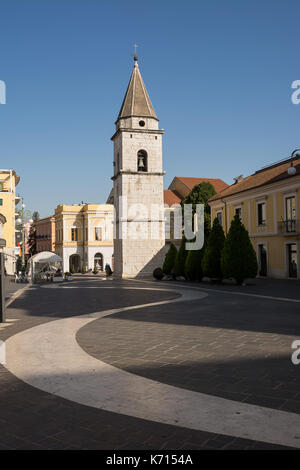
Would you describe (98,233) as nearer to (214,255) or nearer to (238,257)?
(214,255)

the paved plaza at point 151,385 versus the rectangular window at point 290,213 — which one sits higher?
the rectangular window at point 290,213

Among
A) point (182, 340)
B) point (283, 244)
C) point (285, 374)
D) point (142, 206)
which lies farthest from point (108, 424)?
point (142, 206)

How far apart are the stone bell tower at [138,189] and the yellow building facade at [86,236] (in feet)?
59.7

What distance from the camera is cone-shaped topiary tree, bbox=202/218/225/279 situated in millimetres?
25625

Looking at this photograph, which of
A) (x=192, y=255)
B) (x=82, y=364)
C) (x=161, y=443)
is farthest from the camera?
(x=192, y=255)

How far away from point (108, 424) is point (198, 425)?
0.90 metres

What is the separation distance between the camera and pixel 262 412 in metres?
4.20

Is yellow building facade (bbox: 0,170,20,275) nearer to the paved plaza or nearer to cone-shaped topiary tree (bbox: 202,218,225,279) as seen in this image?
cone-shaped topiary tree (bbox: 202,218,225,279)

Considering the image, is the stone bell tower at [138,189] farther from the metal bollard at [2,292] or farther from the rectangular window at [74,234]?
the metal bollard at [2,292]

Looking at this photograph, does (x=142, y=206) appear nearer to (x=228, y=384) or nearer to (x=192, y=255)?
(x=192, y=255)

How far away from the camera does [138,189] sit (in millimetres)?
35625

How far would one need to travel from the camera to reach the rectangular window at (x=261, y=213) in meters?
31.2

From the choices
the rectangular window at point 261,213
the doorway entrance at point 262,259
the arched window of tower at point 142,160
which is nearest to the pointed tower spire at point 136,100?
the arched window of tower at point 142,160

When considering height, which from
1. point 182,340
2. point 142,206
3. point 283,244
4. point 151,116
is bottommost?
point 182,340
